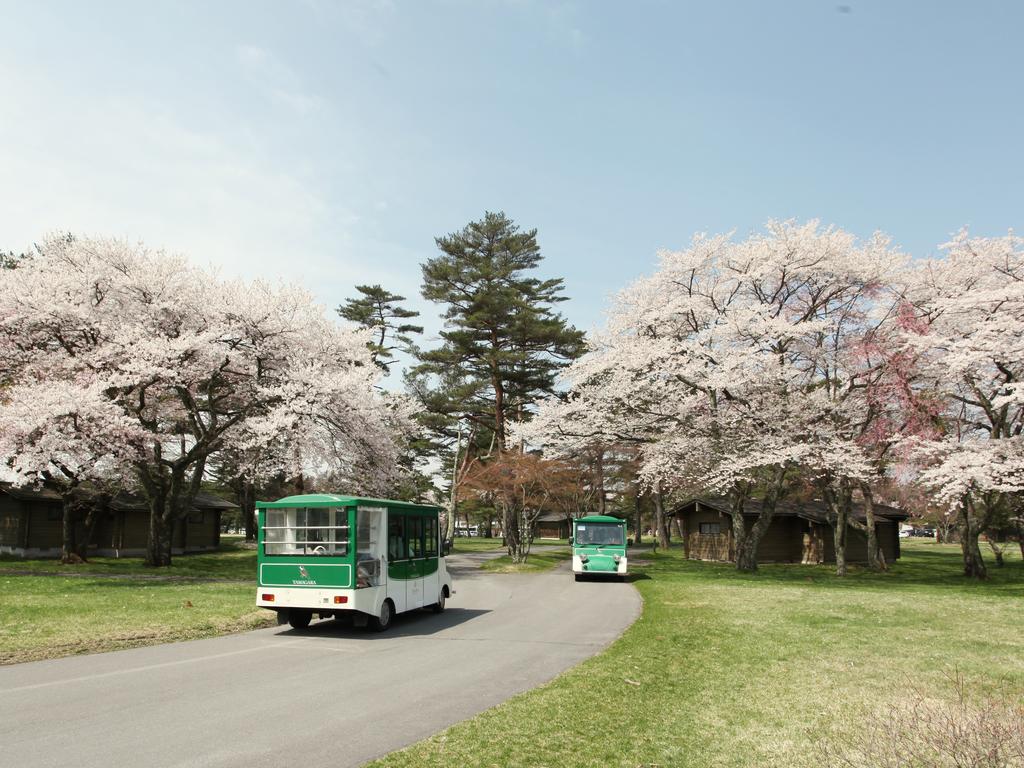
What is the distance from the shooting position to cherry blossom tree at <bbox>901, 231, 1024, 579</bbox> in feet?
81.1

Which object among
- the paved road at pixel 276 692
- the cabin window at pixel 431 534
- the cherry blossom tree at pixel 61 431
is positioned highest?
the cherry blossom tree at pixel 61 431

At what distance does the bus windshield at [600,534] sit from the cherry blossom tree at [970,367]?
36.5ft

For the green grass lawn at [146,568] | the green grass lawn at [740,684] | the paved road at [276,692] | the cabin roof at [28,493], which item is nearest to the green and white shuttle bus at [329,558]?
the paved road at [276,692]

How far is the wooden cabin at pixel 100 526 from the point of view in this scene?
3741 cm

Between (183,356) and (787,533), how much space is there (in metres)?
37.8

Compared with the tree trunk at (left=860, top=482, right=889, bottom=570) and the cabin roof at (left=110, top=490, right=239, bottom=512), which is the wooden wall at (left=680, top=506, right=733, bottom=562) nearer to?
the tree trunk at (left=860, top=482, right=889, bottom=570)

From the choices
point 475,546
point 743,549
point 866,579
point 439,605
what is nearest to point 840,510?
point 866,579

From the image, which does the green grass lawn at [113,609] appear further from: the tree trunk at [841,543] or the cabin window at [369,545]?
the tree trunk at [841,543]

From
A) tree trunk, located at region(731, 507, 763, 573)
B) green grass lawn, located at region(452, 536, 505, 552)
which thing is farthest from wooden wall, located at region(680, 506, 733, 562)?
green grass lawn, located at region(452, 536, 505, 552)

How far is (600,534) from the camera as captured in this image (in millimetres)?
28906

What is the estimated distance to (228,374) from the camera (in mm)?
31688

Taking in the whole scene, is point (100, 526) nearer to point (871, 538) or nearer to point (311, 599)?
point (311, 599)

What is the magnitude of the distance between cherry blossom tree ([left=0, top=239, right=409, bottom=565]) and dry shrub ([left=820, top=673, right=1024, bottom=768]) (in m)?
22.6

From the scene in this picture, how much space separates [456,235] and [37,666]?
135 feet
